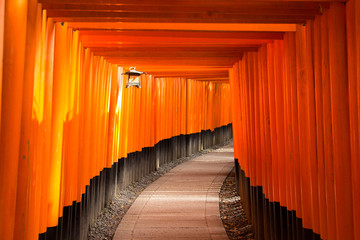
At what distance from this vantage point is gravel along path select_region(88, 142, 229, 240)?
272 inches

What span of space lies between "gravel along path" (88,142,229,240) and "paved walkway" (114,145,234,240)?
0.50 feet

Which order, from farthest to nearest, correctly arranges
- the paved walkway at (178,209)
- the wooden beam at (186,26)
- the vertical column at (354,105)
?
the paved walkway at (178,209)
the wooden beam at (186,26)
the vertical column at (354,105)

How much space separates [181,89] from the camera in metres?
16.2

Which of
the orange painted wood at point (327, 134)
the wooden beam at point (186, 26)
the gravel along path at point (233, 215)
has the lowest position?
the gravel along path at point (233, 215)

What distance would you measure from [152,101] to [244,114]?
5736 mm

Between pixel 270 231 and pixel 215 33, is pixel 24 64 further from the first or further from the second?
pixel 270 231

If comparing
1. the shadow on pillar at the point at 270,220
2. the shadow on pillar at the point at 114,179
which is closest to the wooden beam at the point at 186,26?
the shadow on pillar at the point at 270,220

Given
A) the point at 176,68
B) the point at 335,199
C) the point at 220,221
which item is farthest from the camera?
the point at 176,68

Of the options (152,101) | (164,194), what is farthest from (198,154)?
(164,194)

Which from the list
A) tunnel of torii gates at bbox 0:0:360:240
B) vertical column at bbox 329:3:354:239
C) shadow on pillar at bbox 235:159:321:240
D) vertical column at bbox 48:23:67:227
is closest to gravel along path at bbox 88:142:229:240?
tunnel of torii gates at bbox 0:0:360:240

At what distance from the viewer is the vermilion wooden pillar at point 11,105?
265cm

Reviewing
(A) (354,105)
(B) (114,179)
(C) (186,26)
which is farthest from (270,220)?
(B) (114,179)

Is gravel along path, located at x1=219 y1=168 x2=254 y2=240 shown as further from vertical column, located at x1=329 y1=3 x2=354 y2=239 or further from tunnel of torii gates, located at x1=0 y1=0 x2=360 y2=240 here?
vertical column, located at x1=329 y1=3 x2=354 y2=239

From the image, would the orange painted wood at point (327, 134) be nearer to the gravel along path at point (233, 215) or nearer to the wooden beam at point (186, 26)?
the wooden beam at point (186, 26)
